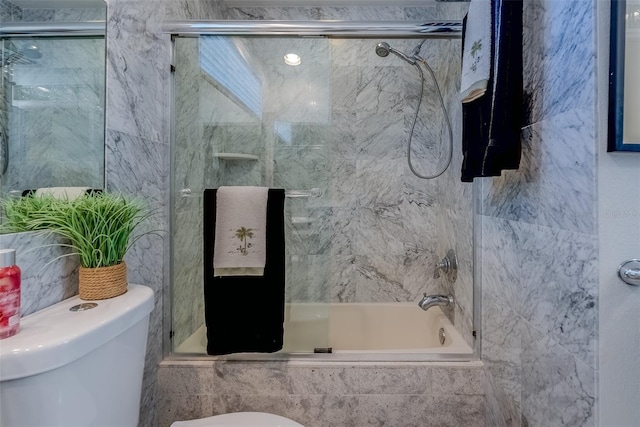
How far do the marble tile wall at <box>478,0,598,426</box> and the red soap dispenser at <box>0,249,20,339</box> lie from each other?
4.07ft

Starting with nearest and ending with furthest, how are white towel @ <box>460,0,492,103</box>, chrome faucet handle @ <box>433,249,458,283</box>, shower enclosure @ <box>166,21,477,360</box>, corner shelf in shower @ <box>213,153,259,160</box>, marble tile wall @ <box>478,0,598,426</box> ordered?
marble tile wall @ <box>478,0,598,426</box> → white towel @ <box>460,0,492,103</box> → shower enclosure @ <box>166,21,477,360</box> → corner shelf in shower @ <box>213,153,259,160</box> → chrome faucet handle @ <box>433,249,458,283</box>

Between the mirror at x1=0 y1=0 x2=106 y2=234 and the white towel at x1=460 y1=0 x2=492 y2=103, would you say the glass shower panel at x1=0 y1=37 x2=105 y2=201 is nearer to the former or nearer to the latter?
the mirror at x1=0 y1=0 x2=106 y2=234

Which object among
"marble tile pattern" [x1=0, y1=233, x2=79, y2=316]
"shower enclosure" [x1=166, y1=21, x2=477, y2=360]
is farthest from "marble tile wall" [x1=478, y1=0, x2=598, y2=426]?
"marble tile pattern" [x1=0, y1=233, x2=79, y2=316]

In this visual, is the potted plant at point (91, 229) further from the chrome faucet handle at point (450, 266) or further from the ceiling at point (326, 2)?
the ceiling at point (326, 2)

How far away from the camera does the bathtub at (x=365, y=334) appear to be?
1.22m

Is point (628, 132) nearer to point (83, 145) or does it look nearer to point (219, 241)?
point (219, 241)

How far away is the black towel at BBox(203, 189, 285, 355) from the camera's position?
118 cm

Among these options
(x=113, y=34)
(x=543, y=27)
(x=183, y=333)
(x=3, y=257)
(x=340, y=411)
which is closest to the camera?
(x=3, y=257)

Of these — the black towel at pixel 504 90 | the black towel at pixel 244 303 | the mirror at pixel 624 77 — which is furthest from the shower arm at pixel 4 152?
the mirror at pixel 624 77

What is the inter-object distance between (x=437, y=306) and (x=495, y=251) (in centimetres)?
72

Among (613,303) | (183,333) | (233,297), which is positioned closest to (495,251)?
(613,303)

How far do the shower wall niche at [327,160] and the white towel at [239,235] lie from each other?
0.13m

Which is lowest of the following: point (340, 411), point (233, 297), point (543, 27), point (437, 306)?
point (340, 411)

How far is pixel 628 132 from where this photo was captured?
0.62 metres
